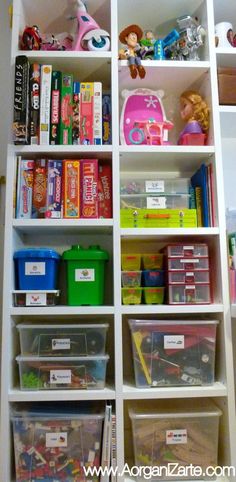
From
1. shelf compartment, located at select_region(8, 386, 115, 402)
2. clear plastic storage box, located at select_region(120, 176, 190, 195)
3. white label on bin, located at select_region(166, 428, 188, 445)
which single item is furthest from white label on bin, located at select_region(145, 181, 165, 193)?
white label on bin, located at select_region(166, 428, 188, 445)

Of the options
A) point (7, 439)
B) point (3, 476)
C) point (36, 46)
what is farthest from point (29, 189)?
point (3, 476)

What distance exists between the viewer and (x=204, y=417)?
1189 mm

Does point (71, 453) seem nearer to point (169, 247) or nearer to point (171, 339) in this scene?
point (171, 339)

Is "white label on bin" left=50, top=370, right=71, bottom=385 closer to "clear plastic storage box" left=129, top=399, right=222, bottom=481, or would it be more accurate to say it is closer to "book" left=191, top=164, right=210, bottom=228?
"clear plastic storage box" left=129, top=399, right=222, bottom=481

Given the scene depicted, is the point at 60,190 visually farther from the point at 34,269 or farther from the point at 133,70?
the point at 133,70

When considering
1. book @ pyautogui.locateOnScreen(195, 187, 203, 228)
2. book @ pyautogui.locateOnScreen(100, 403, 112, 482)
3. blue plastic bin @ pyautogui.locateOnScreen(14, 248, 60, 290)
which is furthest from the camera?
book @ pyautogui.locateOnScreen(195, 187, 203, 228)

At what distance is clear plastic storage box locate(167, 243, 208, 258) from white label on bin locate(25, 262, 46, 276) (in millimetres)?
448

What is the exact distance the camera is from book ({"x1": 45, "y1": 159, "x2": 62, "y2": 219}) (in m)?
1.24

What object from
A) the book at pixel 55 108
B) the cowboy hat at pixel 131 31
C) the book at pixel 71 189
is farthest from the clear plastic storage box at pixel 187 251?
the cowboy hat at pixel 131 31

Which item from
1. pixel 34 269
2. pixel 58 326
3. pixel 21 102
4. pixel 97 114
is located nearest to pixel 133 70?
pixel 97 114

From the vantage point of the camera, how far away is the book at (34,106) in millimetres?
1247

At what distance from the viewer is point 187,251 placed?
1.28 m

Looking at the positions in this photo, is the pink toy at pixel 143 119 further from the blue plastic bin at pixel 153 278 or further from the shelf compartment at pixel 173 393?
the shelf compartment at pixel 173 393

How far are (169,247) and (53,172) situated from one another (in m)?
0.49
